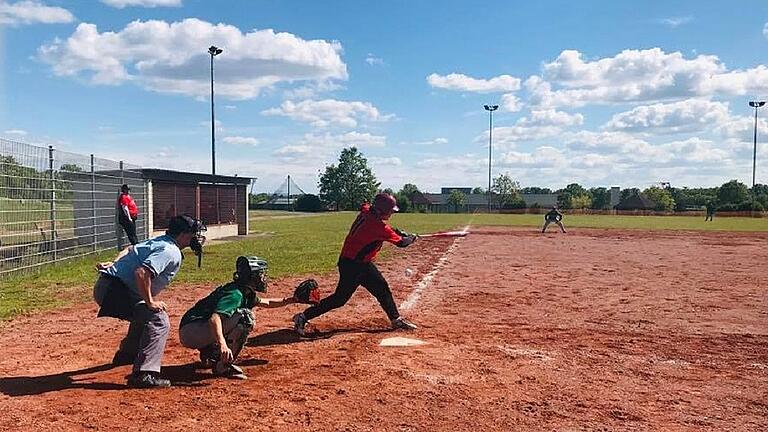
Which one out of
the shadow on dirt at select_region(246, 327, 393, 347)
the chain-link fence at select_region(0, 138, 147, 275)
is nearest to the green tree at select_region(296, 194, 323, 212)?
the chain-link fence at select_region(0, 138, 147, 275)

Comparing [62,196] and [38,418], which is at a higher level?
[62,196]

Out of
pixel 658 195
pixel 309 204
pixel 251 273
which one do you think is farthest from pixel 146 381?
pixel 658 195

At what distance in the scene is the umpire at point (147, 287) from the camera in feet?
18.9

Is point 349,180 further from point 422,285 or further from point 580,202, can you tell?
point 422,285

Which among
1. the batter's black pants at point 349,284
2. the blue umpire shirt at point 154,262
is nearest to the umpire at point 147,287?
the blue umpire shirt at point 154,262

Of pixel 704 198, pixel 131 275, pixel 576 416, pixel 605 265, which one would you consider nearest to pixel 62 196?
pixel 131 275

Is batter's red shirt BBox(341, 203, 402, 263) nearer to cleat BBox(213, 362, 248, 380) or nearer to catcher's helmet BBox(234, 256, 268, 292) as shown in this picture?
catcher's helmet BBox(234, 256, 268, 292)

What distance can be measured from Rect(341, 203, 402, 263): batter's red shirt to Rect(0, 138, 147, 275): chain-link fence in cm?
823

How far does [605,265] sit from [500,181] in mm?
128406

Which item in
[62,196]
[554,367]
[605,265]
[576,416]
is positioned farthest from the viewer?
[605,265]

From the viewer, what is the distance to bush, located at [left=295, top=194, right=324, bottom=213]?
95.4 meters

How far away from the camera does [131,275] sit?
596 cm

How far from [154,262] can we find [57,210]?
39.9 ft

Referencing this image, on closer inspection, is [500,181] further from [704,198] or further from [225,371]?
[225,371]
